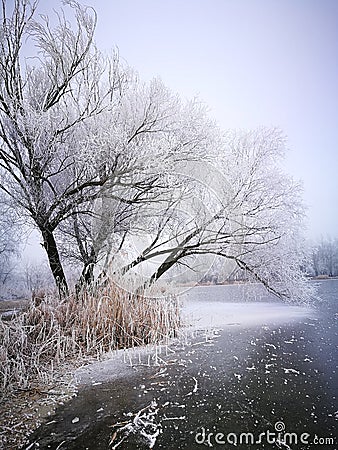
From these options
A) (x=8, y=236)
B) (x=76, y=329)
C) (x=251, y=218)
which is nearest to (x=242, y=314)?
(x=251, y=218)

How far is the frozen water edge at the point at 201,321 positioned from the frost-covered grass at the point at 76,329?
7.4 inches

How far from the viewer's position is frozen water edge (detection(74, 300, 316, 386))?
1.88 metres

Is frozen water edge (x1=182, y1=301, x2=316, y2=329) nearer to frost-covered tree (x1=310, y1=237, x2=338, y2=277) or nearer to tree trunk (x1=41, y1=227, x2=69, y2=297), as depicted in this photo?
frost-covered tree (x1=310, y1=237, x2=338, y2=277)

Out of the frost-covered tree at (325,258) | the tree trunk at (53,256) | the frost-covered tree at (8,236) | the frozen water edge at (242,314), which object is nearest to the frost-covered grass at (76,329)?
the frozen water edge at (242,314)

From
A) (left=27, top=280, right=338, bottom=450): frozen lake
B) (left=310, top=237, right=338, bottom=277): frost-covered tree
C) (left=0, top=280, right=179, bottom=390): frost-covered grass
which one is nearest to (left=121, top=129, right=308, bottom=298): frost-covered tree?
(left=310, top=237, right=338, bottom=277): frost-covered tree

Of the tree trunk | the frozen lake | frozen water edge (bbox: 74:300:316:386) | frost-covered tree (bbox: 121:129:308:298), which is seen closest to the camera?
the frozen lake

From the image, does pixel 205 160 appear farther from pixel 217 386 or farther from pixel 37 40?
pixel 217 386

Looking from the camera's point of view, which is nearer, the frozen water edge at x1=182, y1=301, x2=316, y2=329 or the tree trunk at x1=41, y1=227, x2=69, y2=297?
the frozen water edge at x1=182, y1=301, x2=316, y2=329

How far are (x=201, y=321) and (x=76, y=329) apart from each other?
4.73 ft

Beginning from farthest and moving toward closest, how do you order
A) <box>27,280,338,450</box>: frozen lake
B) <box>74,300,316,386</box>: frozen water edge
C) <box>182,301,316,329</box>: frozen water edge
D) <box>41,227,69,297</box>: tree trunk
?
<box>41,227,69,297</box>: tree trunk → <box>182,301,316,329</box>: frozen water edge → <box>74,300,316,386</box>: frozen water edge → <box>27,280,338,450</box>: frozen lake

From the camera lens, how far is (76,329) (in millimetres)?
2496

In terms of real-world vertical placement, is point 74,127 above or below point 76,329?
above

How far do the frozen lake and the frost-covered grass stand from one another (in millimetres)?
288

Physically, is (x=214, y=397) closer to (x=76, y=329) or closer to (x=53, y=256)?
(x=76, y=329)
